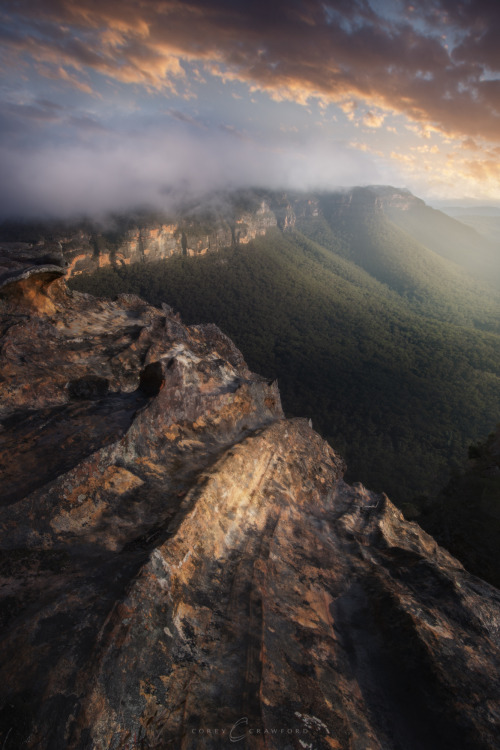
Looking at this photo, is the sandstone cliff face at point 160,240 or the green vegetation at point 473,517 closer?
the green vegetation at point 473,517

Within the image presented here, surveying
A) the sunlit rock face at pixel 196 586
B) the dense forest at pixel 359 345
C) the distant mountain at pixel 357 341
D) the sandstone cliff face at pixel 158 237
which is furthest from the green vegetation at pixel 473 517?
the sandstone cliff face at pixel 158 237

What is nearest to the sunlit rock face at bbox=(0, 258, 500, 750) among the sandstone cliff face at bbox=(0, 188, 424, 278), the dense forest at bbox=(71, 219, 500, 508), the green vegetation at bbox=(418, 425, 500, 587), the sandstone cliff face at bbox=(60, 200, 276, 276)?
the green vegetation at bbox=(418, 425, 500, 587)

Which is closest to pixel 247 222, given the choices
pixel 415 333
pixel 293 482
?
pixel 415 333

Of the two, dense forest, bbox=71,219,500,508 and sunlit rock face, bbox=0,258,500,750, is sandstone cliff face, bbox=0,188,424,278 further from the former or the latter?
sunlit rock face, bbox=0,258,500,750

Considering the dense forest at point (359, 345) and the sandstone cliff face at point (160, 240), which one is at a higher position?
the sandstone cliff face at point (160, 240)

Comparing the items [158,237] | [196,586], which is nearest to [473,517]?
[196,586]

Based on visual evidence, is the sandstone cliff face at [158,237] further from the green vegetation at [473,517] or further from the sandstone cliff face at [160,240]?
the green vegetation at [473,517]
